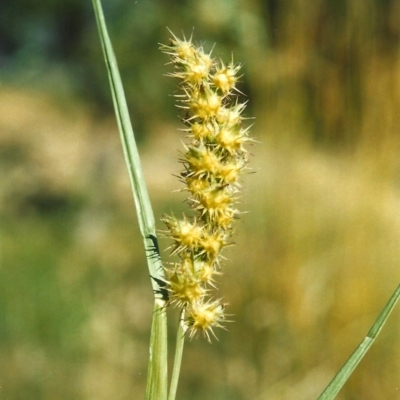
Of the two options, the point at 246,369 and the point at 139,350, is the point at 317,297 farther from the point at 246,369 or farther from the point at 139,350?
the point at 139,350

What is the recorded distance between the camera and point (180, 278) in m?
0.70

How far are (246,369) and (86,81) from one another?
7.91 feet

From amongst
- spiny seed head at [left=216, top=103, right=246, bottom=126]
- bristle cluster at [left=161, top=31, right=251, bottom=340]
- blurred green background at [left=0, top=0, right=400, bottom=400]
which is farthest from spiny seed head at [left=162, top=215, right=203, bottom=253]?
blurred green background at [left=0, top=0, right=400, bottom=400]

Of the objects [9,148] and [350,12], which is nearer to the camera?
[350,12]

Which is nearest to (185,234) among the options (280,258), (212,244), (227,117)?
(212,244)

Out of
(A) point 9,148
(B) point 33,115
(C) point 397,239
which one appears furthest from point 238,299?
(B) point 33,115

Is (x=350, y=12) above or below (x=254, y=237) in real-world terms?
above

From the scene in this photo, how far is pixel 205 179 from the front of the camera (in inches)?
27.4

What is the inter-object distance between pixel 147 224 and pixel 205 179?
10 cm

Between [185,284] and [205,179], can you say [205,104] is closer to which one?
[205,179]

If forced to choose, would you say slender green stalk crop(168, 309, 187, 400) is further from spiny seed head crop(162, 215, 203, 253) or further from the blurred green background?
the blurred green background

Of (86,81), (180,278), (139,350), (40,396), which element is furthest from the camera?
(86,81)

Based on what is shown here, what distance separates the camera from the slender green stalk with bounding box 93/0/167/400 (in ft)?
2.37

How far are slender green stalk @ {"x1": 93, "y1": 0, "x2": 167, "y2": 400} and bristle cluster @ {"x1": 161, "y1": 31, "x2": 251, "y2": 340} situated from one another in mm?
37
